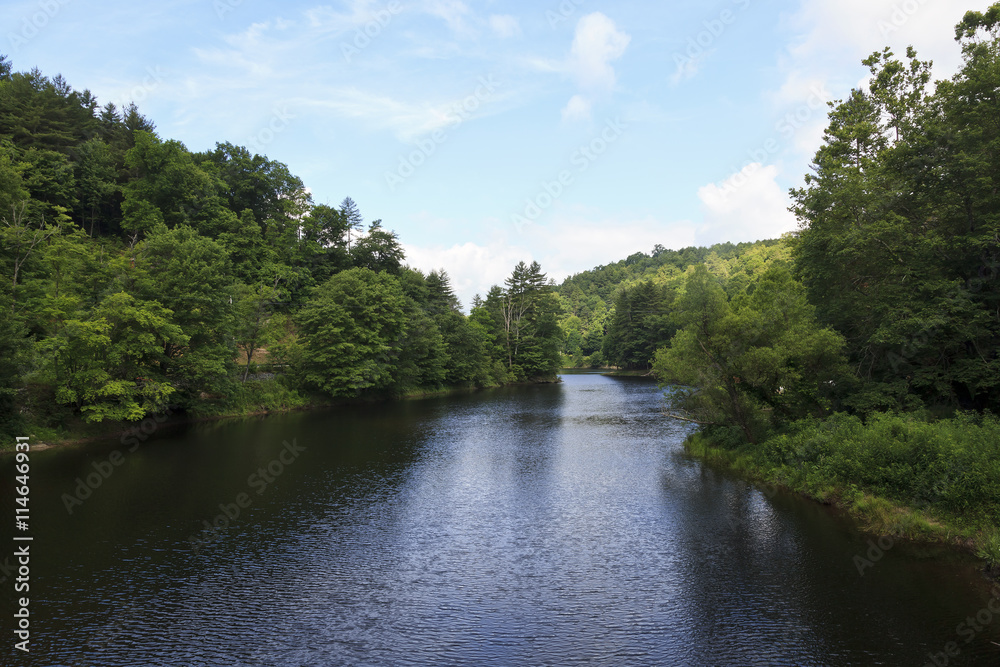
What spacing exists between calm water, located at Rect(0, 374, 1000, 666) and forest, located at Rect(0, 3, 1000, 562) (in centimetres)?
280

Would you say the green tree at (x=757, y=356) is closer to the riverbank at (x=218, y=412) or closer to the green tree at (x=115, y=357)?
the green tree at (x=115, y=357)

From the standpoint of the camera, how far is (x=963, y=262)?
20.7 metres

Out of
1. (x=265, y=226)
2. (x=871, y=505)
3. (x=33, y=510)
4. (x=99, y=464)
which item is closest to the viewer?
(x=871, y=505)

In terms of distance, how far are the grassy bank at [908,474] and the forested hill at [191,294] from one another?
112 ft

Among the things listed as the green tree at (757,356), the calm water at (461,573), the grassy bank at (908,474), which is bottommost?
the calm water at (461,573)

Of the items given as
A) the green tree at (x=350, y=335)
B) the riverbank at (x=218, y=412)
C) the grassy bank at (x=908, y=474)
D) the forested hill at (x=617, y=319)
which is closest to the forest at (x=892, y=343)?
the grassy bank at (x=908, y=474)

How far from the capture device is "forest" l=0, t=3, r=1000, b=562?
60.8 feet

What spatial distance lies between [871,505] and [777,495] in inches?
154

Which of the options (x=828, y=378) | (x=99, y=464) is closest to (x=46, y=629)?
(x=99, y=464)

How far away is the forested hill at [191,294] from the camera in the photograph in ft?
94.5

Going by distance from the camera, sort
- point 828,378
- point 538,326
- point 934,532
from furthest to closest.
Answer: point 538,326
point 828,378
point 934,532

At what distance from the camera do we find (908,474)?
16281mm

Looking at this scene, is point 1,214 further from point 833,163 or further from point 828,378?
point 833,163

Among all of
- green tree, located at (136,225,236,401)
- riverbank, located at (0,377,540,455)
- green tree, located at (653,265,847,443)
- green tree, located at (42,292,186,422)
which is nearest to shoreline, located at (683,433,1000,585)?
green tree, located at (653,265,847,443)
